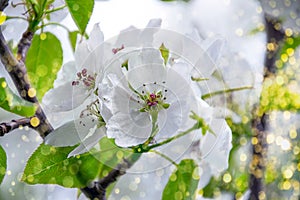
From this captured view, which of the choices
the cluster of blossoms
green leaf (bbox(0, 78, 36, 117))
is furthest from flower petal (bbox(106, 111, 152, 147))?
green leaf (bbox(0, 78, 36, 117))

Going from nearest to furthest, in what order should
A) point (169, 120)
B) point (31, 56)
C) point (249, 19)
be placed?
point (169, 120)
point (31, 56)
point (249, 19)

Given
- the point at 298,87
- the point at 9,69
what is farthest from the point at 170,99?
the point at 298,87

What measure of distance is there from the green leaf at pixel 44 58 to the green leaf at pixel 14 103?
0.15 ft

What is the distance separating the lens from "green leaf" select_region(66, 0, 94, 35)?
365mm

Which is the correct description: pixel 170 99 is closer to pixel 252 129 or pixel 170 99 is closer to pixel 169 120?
pixel 169 120

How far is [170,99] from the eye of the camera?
31cm

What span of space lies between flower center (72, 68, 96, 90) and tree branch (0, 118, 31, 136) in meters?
0.06

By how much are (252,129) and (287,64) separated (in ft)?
0.25

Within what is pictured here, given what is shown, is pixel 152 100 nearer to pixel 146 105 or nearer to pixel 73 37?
pixel 146 105

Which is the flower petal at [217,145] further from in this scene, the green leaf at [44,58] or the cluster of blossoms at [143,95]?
the green leaf at [44,58]

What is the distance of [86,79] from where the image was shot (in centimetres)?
33

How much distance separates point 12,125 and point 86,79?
67mm

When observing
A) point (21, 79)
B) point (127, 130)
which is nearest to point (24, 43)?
point (21, 79)

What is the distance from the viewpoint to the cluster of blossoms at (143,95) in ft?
0.97
